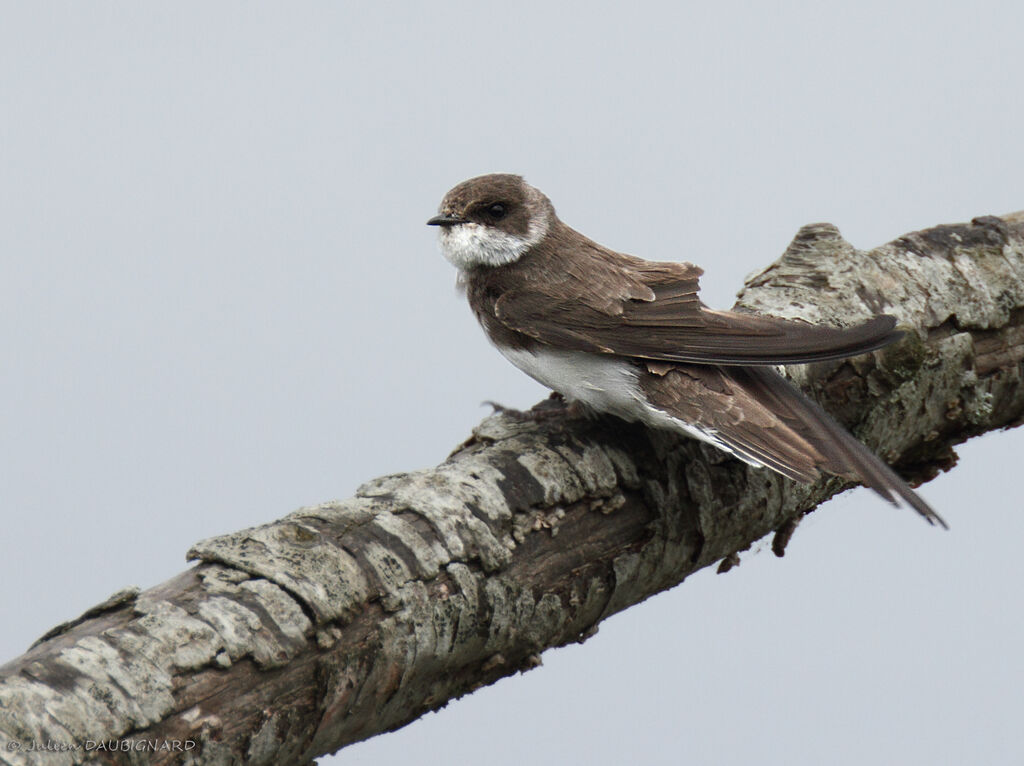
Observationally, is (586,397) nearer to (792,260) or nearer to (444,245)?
(444,245)

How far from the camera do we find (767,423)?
9.34ft

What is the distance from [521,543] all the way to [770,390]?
31.1 inches

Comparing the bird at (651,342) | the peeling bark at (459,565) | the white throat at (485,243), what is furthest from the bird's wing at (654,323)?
the peeling bark at (459,565)

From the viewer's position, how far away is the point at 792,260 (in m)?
3.83

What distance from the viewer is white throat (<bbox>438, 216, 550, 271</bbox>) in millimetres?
3305

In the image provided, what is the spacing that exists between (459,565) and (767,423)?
82 cm

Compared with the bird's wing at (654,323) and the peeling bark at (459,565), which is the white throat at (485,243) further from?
the peeling bark at (459,565)

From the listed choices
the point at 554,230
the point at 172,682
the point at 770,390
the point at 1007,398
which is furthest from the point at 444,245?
the point at 1007,398

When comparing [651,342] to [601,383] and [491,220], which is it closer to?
[601,383]

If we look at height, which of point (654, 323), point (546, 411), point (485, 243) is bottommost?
point (546, 411)

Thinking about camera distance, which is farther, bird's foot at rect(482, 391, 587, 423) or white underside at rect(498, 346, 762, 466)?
bird's foot at rect(482, 391, 587, 423)

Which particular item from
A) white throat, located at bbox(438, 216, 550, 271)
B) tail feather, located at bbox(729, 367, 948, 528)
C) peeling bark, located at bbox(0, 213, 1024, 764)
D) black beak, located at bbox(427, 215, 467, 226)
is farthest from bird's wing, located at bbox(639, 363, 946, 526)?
black beak, located at bbox(427, 215, 467, 226)

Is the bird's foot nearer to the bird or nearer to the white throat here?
the bird

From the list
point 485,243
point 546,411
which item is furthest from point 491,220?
point 546,411
